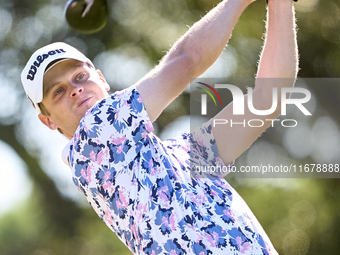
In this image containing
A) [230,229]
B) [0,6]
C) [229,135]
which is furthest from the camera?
→ [0,6]

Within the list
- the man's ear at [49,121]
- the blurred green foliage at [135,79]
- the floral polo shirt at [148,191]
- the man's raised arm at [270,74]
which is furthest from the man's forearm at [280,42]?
the blurred green foliage at [135,79]

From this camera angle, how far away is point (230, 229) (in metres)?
2.45

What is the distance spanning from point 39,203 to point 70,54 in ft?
27.3

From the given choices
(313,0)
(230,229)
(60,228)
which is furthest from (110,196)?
(313,0)

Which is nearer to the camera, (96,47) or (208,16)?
(208,16)

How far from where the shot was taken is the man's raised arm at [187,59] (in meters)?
2.50

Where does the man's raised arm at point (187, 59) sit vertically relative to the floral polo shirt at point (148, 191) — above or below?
above

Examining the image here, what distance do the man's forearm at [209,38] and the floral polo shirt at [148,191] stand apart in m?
0.31

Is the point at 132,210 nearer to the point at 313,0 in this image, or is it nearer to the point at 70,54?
the point at 70,54

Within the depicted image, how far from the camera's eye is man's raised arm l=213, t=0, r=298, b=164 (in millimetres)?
2678

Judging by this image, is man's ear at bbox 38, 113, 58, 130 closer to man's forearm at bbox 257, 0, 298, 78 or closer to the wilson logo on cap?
the wilson logo on cap

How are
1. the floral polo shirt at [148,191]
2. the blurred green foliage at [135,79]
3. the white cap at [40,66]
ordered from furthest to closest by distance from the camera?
the blurred green foliage at [135,79]
the white cap at [40,66]
the floral polo shirt at [148,191]

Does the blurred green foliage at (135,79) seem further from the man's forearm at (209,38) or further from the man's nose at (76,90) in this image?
the man's forearm at (209,38)

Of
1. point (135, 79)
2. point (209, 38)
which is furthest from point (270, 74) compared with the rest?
point (135, 79)
